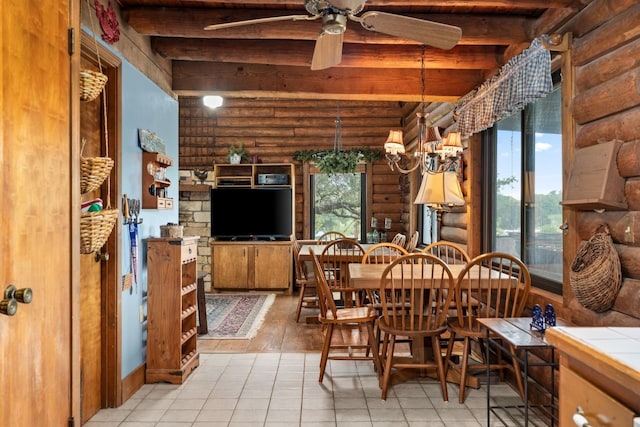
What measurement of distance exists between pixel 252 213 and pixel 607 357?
6.31 meters

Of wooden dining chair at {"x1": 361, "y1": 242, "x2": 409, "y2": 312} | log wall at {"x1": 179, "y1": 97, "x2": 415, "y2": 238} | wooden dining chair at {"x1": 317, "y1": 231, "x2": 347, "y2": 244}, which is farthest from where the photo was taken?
log wall at {"x1": 179, "y1": 97, "x2": 415, "y2": 238}

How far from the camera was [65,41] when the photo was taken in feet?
5.33

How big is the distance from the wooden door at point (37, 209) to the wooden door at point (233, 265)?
509 centimetres

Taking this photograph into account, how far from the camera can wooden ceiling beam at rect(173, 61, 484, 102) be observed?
4129mm

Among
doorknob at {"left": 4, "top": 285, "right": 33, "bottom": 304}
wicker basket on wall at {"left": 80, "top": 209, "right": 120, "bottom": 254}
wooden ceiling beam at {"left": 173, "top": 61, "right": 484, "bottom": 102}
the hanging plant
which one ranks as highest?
wooden ceiling beam at {"left": 173, "top": 61, "right": 484, "bottom": 102}

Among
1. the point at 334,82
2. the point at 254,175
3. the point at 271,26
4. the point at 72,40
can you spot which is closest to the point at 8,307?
the point at 72,40

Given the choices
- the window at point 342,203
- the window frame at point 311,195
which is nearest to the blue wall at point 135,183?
the window frame at point 311,195

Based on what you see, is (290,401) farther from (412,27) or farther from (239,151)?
(239,151)

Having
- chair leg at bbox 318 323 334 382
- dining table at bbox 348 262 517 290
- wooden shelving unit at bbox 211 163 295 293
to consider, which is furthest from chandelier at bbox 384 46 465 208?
wooden shelving unit at bbox 211 163 295 293

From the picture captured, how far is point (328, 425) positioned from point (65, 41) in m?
2.32

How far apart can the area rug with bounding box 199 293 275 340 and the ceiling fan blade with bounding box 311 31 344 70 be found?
9.23 feet

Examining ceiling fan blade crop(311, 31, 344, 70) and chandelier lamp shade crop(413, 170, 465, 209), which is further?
chandelier lamp shade crop(413, 170, 465, 209)

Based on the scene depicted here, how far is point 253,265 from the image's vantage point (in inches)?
266

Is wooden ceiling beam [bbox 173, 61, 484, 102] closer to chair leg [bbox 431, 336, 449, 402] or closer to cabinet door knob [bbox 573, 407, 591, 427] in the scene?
chair leg [bbox 431, 336, 449, 402]
